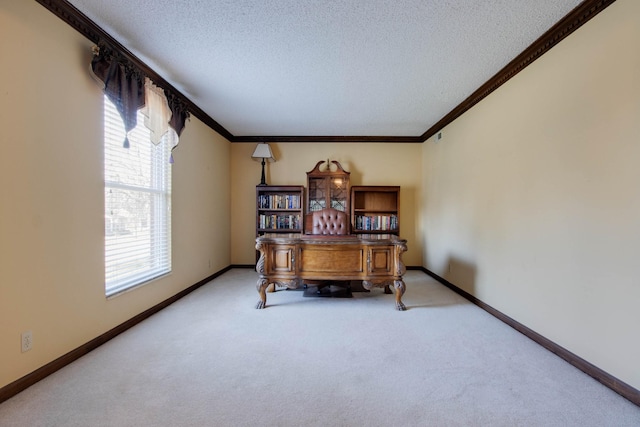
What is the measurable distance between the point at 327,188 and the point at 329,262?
2060 mm

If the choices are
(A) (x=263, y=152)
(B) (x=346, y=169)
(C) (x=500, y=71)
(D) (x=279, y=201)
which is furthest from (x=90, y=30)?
(B) (x=346, y=169)

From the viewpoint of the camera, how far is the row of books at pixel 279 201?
4.77 metres

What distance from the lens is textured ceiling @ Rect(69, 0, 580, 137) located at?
1.81 metres

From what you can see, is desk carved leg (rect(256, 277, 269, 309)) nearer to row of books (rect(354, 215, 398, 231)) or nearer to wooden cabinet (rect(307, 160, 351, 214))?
wooden cabinet (rect(307, 160, 351, 214))

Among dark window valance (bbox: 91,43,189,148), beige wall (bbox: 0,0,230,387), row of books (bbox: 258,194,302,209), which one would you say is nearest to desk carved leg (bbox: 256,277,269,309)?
beige wall (bbox: 0,0,230,387)

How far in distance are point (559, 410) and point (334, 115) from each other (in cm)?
367

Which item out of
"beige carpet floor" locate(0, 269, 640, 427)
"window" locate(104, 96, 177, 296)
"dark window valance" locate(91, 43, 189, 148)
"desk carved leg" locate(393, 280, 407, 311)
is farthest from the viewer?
"desk carved leg" locate(393, 280, 407, 311)

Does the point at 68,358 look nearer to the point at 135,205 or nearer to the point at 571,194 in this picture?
the point at 135,205

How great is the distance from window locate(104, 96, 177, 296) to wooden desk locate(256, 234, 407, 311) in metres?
1.12

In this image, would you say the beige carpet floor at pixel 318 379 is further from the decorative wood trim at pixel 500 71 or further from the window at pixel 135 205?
the decorative wood trim at pixel 500 71

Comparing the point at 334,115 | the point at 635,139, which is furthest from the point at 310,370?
the point at 334,115

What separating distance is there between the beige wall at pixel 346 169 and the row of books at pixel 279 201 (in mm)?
305

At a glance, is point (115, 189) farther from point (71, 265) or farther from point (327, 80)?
point (327, 80)

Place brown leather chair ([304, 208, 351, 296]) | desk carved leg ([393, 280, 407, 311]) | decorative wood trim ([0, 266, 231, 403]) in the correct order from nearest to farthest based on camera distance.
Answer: decorative wood trim ([0, 266, 231, 403]) < desk carved leg ([393, 280, 407, 311]) < brown leather chair ([304, 208, 351, 296])
